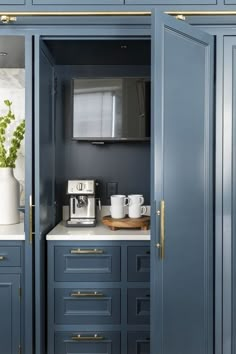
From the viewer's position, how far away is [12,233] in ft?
6.53

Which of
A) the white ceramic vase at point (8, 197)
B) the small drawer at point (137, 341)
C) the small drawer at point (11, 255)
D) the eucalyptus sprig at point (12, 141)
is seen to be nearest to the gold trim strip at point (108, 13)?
the eucalyptus sprig at point (12, 141)

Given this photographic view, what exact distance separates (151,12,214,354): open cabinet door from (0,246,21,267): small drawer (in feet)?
2.67

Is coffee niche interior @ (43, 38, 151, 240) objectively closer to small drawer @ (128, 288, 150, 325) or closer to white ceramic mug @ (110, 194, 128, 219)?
white ceramic mug @ (110, 194, 128, 219)

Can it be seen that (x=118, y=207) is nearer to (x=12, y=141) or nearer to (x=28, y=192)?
(x=28, y=192)

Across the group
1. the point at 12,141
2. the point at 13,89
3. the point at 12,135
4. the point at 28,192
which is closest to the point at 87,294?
the point at 28,192

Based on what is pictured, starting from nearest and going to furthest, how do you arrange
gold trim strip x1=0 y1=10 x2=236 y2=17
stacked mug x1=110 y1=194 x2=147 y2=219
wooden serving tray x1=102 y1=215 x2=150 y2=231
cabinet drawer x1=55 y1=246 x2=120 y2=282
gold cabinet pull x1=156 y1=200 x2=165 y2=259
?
gold cabinet pull x1=156 y1=200 x2=165 y2=259 → gold trim strip x1=0 y1=10 x2=236 y2=17 → cabinet drawer x1=55 y1=246 x2=120 y2=282 → wooden serving tray x1=102 y1=215 x2=150 y2=231 → stacked mug x1=110 y1=194 x2=147 y2=219

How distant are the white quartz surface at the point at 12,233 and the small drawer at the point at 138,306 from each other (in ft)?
2.34

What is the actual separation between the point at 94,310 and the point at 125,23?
1674 millimetres

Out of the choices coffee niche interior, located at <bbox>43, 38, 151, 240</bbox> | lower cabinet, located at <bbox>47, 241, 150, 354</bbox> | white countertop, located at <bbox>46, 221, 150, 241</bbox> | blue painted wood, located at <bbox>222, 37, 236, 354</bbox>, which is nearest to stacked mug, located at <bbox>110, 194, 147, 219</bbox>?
coffee niche interior, located at <bbox>43, 38, 151, 240</bbox>

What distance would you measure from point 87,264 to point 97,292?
175 mm

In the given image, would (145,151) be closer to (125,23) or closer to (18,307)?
(125,23)

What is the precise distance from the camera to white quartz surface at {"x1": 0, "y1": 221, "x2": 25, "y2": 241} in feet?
6.39

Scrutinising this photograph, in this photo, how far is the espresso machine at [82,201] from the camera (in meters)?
2.32
